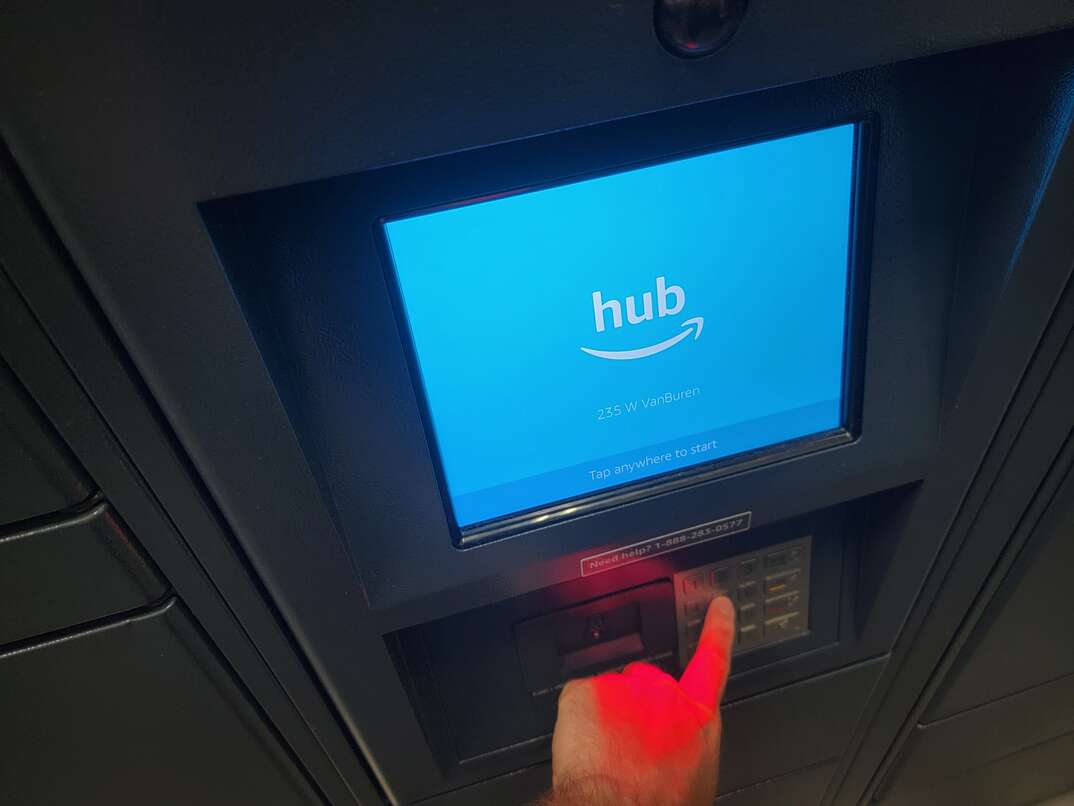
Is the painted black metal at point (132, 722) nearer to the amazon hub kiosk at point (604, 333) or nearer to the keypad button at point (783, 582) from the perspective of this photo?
the amazon hub kiosk at point (604, 333)

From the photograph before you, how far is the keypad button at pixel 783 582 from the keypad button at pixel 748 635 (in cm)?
5

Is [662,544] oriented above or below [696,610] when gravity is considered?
above

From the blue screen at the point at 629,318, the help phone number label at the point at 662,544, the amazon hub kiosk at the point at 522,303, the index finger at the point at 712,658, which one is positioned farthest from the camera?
the index finger at the point at 712,658

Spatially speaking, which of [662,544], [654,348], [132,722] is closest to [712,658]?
[662,544]

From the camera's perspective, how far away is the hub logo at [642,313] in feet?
1.96

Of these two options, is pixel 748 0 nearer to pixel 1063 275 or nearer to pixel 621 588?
pixel 1063 275

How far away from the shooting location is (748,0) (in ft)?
1.52

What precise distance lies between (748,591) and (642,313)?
43 centimetres

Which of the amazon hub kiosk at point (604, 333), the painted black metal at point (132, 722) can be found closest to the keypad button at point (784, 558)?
the amazon hub kiosk at point (604, 333)

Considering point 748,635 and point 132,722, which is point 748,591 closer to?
point 748,635

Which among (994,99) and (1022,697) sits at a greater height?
(994,99)

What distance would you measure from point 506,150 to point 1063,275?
47cm

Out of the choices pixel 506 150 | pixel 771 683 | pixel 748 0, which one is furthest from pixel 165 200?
pixel 771 683

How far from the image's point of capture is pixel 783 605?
900 millimetres
